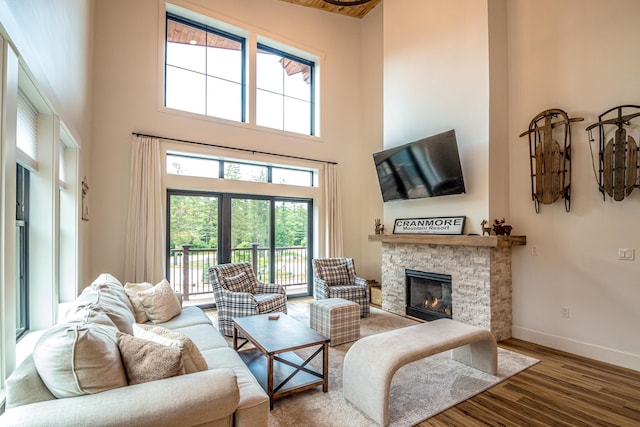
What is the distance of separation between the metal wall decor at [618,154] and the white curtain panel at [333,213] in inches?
158

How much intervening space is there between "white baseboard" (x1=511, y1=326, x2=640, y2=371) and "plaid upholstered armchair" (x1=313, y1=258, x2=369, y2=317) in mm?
2000

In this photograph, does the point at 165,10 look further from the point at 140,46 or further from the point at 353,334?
the point at 353,334

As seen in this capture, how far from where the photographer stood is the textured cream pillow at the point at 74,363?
1414mm

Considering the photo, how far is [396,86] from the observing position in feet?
17.4

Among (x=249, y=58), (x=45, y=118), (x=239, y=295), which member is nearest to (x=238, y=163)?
(x=249, y=58)

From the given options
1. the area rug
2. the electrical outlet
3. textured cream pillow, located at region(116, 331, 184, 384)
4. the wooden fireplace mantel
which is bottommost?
the area rug

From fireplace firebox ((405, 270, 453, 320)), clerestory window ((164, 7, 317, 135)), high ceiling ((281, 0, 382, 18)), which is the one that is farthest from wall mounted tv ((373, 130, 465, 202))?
high ceiling ((281, 0, 382, 18))

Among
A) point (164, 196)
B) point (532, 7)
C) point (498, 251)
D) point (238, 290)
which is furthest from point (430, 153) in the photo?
point (164, 196)

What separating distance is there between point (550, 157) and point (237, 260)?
16.0 ft

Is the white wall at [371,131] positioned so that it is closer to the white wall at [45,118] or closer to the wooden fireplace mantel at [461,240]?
the wooden fireplace mantel at [461,240]

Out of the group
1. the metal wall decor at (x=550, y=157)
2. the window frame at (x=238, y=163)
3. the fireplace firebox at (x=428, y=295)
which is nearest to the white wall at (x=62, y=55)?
the window frame at (x=238, y=163)

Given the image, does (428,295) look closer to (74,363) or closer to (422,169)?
(422,169)

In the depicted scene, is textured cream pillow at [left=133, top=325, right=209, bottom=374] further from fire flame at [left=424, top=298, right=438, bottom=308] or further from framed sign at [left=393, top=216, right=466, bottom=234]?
fire flame at [left=424, top=298, right=438, bottom=308]

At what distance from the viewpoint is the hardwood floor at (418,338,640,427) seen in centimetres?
232
